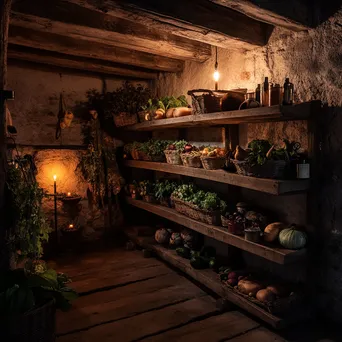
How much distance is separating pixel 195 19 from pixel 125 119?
2.55 metres

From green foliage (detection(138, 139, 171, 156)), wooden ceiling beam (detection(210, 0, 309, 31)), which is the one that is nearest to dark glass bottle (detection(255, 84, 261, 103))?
wooden ceiling beam (detection(210, 0, 309, 31))

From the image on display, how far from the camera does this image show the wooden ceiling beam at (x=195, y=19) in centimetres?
285

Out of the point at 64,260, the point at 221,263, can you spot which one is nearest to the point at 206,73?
the point at 221,263

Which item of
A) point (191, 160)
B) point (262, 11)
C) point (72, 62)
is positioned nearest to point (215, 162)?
point (191, 160)

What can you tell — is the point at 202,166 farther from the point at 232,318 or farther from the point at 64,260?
the point at 64,260

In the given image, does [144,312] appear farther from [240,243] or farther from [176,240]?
[176,240]

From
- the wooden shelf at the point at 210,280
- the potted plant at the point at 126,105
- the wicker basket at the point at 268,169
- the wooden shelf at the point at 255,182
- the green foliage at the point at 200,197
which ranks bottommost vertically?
the wooden shelf at the point at 210,280

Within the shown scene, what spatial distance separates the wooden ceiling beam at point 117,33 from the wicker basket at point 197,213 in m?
1.97

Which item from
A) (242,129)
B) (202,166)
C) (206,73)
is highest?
(206,73)

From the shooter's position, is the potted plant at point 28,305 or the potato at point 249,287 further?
the potato at point 249,287

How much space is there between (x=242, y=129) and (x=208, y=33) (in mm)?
1191

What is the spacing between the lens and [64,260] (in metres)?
5.11

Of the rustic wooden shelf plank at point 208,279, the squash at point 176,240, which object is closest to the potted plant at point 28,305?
the rustic wooden shelf plank at point 208,279

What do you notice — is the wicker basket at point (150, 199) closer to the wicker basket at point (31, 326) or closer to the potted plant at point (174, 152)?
the potted plant at point (174, 152)
